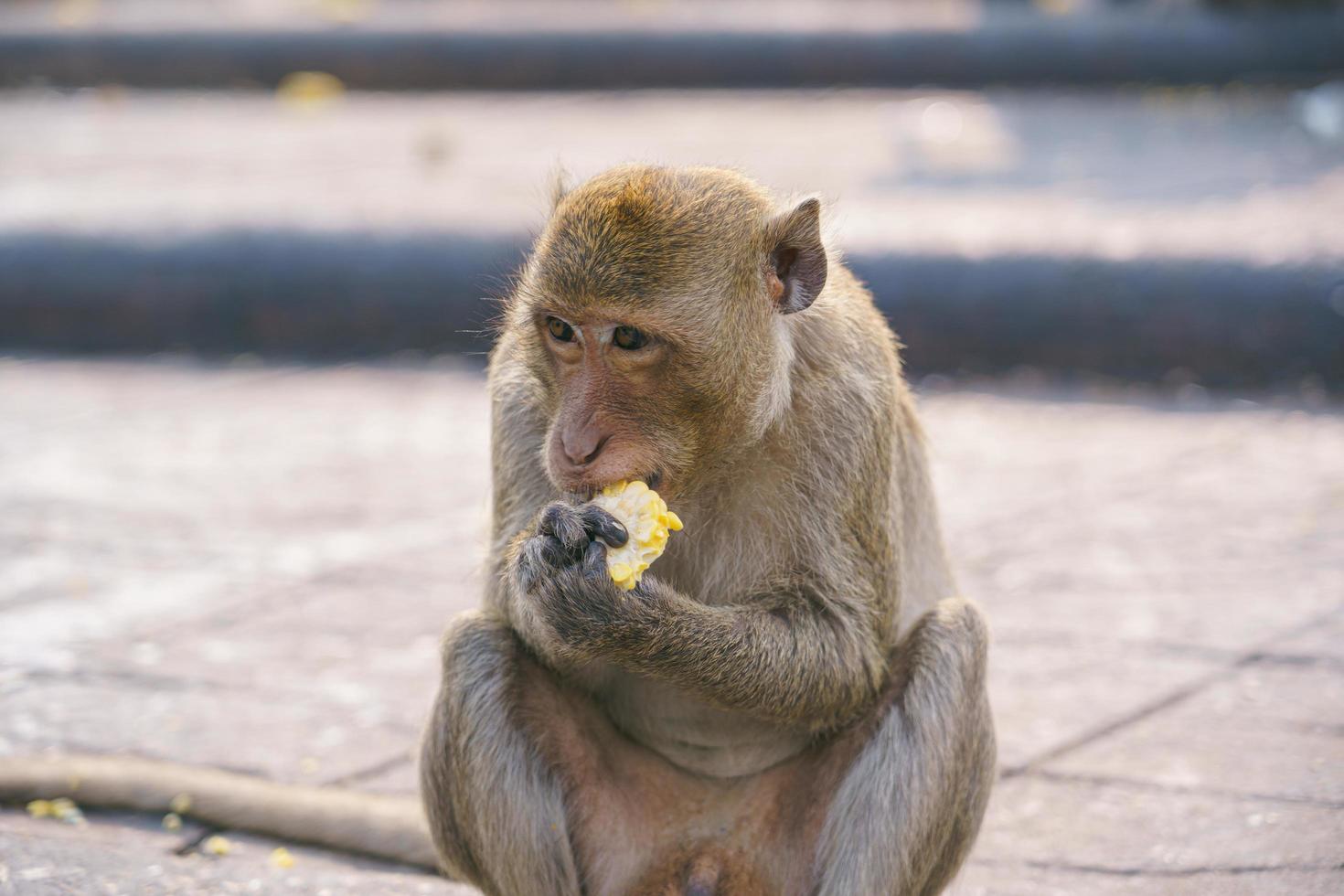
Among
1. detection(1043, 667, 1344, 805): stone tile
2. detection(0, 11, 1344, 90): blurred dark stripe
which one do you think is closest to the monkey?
detection(1043, 667, 1344, 805): stone tile

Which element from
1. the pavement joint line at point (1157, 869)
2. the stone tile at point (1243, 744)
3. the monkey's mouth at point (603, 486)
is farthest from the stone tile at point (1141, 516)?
the monkey's mouth at point (603, 486)

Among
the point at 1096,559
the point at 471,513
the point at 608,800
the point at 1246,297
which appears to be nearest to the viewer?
the point at 608,800

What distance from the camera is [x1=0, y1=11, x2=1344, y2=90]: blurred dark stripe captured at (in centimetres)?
1450

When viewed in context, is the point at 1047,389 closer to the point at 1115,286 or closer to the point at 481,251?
the point at 1115,286

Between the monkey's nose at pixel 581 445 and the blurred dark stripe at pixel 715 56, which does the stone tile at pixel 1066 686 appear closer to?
the monkey's nose at pixel 581 445

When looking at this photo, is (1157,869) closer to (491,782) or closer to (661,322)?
(491,782)

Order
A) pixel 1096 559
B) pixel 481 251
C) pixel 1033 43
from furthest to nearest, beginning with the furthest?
pixel 1033 43 < pixel 481 251 < pixel 1096 559

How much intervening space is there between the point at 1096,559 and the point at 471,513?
7.46 ft

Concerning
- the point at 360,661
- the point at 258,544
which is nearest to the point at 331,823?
the point at 360,661

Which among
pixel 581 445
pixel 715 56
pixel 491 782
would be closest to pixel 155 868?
pixel 491 782

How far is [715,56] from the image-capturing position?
51.5ft

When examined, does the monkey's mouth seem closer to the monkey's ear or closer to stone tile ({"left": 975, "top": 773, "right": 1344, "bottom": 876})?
the monkey's ear

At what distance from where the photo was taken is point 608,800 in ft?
11.4

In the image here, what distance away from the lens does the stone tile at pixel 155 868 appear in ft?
12.0
